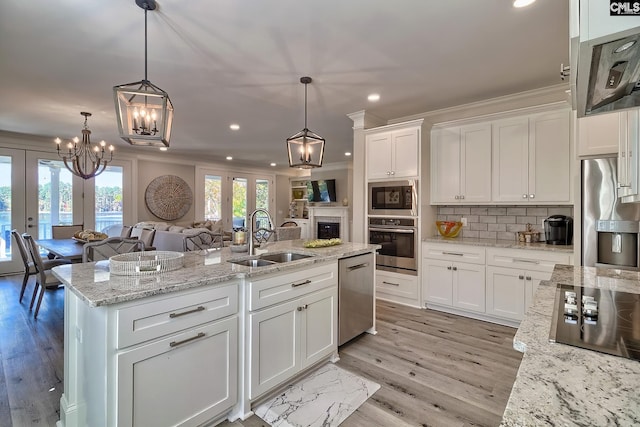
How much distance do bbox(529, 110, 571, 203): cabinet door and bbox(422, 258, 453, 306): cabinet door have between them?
1232 mm

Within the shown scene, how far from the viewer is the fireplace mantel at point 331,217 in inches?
308

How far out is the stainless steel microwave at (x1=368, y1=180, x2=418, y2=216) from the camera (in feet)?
13.0

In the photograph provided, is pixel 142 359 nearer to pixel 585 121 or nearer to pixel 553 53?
pixel 585 121

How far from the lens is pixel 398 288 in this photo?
4.15 metres

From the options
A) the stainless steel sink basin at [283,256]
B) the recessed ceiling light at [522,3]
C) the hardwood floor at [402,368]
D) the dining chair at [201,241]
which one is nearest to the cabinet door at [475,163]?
the hardwood floor at [402,368]

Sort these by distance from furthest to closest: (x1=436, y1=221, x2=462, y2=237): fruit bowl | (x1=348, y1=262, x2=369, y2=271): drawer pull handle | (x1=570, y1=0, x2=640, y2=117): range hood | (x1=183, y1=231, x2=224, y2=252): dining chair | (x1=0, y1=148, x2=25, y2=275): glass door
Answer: (x1=0, y1=148, x2=25, y2=275): glass door, (x1=183, y1=231, x2=224, y2=252): dining chair, (x1=436, y1=221, x2=462, y2=237): fruit bowl, (x1=348, y1=262, x2=369, y2=271): drawer pull handle, (x1=570, y1=0, x2=640, y2=117): range hood

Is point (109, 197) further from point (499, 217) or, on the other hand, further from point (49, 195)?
point (499, 217)

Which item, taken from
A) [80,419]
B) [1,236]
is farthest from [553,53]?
[1,236]

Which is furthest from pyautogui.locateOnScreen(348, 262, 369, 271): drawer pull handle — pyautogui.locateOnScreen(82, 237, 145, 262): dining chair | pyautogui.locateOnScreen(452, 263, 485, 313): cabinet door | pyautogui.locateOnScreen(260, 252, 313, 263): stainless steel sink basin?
pyautogui.locateOnScreen(82, 237, 145, 262): dining chair

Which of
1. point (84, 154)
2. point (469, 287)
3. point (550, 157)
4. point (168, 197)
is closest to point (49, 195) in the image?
point (84, 154)

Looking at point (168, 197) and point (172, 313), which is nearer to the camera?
point (172, 313)

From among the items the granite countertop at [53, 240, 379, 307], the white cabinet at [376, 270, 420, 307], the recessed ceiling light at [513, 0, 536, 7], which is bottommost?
the white cabinet at [376, 270, 420, 307]

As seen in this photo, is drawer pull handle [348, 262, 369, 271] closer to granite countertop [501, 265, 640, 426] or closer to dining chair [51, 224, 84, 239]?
granite countertop [501, 265, 640, 426]

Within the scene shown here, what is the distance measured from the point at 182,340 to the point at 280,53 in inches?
92.3
